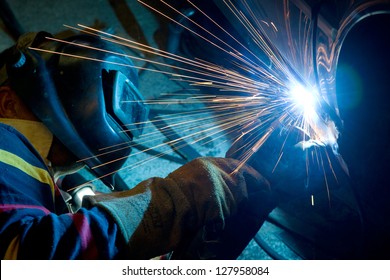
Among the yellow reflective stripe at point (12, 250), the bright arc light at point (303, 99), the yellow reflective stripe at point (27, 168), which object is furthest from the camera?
the bright arc light at point (303, 99)

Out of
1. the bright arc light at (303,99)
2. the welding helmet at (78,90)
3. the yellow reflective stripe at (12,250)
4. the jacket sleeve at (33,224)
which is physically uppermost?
the bright arc light at (303,99)

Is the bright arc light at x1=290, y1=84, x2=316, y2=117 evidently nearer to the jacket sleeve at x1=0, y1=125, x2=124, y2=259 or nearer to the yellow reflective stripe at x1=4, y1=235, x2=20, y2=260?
the jacket sleeve at x1=0, y1=125, x2=124, y2=259

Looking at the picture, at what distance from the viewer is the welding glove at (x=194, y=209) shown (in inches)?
41.8

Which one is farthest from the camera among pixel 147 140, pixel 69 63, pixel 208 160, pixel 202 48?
pixel 147 140

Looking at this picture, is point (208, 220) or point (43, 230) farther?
point (208, 220)

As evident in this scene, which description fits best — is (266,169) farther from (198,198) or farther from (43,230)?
(43,230)

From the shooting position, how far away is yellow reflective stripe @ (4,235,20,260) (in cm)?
86

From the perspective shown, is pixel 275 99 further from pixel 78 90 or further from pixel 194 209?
pixel 78 90

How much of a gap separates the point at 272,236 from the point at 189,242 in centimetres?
116

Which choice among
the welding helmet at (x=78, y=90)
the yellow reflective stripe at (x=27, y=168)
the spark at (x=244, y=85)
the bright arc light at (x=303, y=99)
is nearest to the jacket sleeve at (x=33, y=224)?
the yellow reflective stripe at (x=27, y=168)

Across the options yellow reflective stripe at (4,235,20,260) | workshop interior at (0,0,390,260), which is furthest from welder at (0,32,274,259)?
workshop interior at (0,0,390,260)

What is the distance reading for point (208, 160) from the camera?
4.01 feet

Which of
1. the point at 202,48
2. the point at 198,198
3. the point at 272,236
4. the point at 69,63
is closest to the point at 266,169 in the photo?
the point at 198,198

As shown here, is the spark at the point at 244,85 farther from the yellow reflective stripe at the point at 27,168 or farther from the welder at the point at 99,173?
the yellow reflective stripe at the point at 27,168
